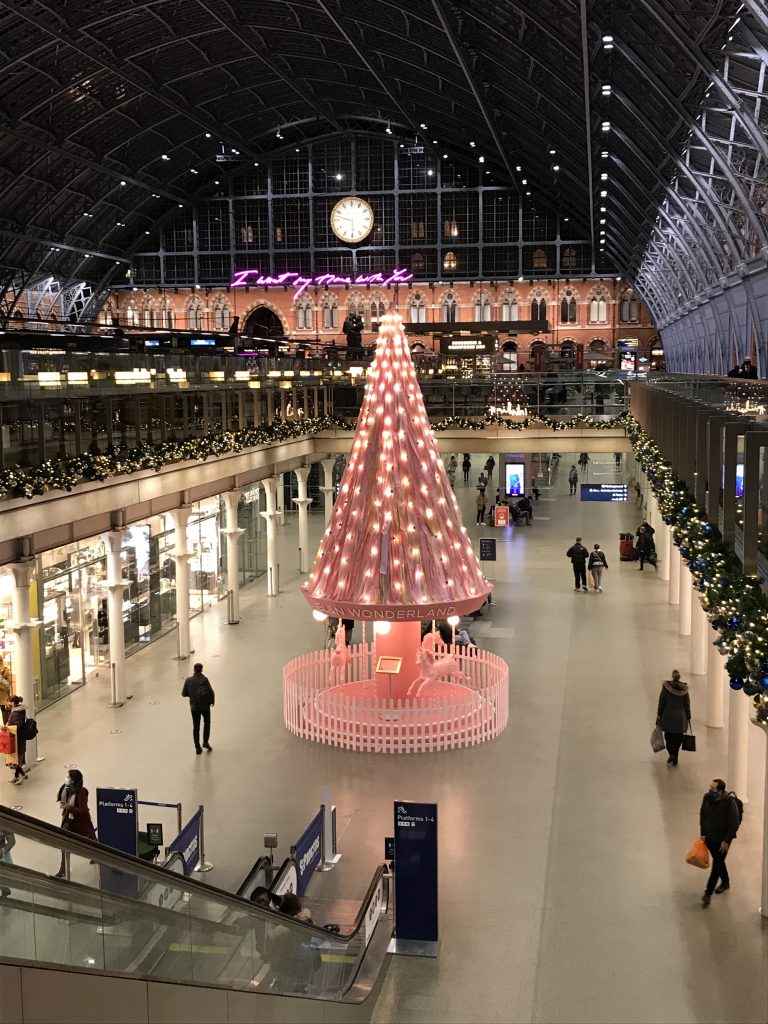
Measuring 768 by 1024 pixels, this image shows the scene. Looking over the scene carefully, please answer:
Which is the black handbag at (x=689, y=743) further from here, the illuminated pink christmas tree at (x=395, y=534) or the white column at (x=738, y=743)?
the illuminated pink christmas tree at (x=395, y=534)

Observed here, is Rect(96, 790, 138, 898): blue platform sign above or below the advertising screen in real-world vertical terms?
below

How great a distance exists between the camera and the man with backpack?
979 cm

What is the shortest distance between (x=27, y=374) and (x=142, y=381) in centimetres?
384

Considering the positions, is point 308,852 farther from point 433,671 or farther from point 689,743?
point 433,671

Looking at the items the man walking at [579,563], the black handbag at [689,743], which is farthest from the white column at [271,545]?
the black handbag at [689,743]

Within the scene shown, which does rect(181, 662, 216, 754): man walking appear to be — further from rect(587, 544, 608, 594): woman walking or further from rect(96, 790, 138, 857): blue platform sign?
rect(587, 544, 608, 594): woman walking

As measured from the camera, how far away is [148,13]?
1457 inches

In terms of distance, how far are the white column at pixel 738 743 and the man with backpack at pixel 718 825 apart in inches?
73.2

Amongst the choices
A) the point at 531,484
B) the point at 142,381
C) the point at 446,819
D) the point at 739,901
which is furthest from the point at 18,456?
the point at 531,484

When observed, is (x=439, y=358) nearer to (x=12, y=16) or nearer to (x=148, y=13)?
(x=148, y=13)

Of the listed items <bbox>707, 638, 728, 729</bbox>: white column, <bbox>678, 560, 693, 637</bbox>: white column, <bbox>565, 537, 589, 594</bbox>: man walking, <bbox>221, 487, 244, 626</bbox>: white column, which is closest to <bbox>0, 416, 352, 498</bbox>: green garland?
<bbox>221, 487, 244, 626</bbox>: white column

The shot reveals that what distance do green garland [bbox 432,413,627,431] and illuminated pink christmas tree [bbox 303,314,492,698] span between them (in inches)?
711

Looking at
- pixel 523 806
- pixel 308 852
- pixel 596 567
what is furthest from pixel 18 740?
pixel 596 567

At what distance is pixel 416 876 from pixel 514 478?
30995 millimetres
